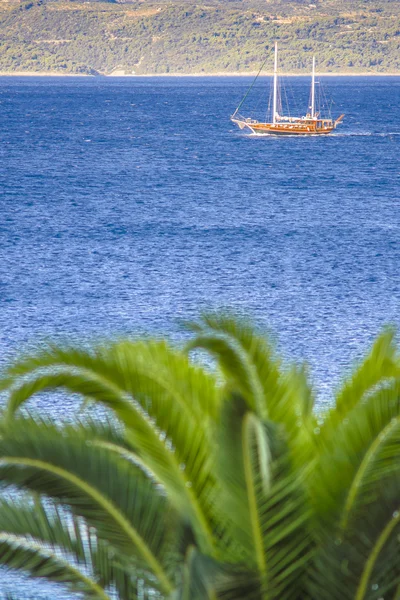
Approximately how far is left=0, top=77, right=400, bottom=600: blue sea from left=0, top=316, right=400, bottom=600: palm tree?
637 mm

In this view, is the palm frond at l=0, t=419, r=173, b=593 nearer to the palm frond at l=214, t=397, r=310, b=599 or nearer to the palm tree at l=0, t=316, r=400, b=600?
the palm tree at l=0, t=316, r=400, b=600

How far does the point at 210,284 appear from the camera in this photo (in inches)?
1136

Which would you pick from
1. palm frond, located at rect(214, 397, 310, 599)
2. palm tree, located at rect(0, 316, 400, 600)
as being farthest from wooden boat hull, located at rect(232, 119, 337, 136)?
palm frond, located at rect(214, 397, 310, 599)

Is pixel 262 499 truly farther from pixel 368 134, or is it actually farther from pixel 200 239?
pixel 368 134

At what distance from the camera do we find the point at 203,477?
5.07 meters

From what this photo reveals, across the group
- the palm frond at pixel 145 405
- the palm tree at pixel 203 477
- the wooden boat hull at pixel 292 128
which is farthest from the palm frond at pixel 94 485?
the wooden boat hull at pixel 292 128

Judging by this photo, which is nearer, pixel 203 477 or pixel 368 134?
pixel 203 477

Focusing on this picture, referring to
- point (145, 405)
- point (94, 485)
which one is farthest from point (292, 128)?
point (94, 485)

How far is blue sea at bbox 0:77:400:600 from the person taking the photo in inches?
925

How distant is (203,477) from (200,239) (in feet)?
105

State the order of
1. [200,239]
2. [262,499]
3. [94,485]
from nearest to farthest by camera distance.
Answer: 1. [262,499]
2. [94,485]
3. [200,239]

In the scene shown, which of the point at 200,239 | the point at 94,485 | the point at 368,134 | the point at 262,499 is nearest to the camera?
the point at 262,499

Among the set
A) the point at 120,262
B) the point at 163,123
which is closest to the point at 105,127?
the point at 163,123

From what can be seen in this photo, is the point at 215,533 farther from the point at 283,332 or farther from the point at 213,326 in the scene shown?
the point at 283,332
